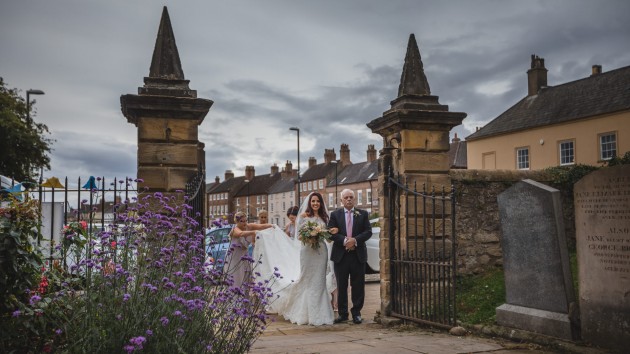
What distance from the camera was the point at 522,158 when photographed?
33.7 meters

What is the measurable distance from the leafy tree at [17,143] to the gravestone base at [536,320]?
976 inches

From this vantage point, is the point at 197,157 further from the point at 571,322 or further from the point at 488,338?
the point at 571,322

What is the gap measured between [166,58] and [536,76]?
112 ft

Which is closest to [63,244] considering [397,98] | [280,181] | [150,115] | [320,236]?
Result: [150,115]

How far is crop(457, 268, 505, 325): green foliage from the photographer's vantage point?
761cm

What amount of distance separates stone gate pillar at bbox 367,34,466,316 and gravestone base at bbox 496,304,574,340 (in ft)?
5.92

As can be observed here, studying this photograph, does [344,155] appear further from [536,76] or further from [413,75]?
[413,75]

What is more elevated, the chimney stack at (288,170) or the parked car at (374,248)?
the chimney stack at (288,170)

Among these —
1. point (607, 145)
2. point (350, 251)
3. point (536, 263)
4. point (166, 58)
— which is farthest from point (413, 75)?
point (607, 145)

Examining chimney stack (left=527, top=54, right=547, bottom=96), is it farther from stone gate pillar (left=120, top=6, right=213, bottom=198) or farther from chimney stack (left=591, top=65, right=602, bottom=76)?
stone gate pillar (left=120, top=6, right=213, bottom=198)

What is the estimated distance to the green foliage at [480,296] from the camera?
7609mm

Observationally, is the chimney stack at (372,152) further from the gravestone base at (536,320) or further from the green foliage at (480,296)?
the gravestone base at (536,320)

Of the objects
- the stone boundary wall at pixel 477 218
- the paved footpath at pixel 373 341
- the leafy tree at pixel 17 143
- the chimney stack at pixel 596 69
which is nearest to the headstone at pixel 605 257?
the paved footpath at pixel 373 341

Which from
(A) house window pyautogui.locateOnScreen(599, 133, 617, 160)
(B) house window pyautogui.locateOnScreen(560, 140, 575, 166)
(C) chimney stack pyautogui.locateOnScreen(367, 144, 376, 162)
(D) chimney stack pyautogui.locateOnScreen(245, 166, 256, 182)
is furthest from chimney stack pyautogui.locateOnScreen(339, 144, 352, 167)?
(A) house window pyautogui.locateOnScreen(599, 133, 617, 160)
